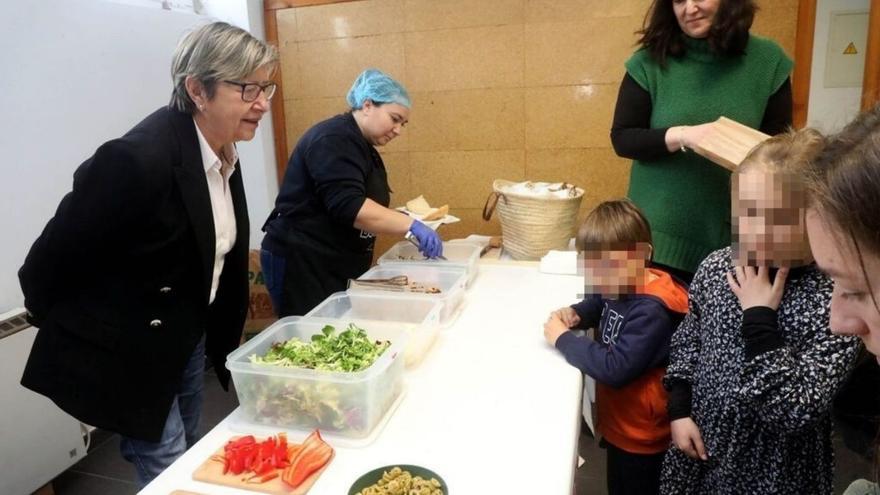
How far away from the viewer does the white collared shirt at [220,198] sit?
1352mm

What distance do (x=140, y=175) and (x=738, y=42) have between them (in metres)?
1.52

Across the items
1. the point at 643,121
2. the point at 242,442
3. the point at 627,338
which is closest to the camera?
the point at 242,442

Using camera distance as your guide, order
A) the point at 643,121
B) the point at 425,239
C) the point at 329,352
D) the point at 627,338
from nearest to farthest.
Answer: the point at 329,352 → the point at 627,338 → the point at 643,121 → the point at 425,239

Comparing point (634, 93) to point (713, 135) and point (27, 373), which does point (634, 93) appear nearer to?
point (713, 135)

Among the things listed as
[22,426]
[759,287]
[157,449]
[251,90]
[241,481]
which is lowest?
[22,426]

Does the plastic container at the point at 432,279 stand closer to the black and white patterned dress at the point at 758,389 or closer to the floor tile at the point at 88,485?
the black and white patterned dress at the point at 758,389

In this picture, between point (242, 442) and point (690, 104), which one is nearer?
point (242, 442)

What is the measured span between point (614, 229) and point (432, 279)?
66 cm

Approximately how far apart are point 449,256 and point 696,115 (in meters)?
0.92

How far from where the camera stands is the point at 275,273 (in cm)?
194

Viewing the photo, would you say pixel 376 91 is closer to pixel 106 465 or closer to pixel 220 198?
pixel 220 198

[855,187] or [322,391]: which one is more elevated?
[855,187]

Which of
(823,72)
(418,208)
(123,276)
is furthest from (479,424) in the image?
(823,72)

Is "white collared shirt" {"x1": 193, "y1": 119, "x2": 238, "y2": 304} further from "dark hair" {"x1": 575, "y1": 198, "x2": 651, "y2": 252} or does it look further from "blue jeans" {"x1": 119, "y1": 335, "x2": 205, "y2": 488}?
"dark hair" {"x1": 575, "y1": 198, "x2": 651, "y2": 252}
